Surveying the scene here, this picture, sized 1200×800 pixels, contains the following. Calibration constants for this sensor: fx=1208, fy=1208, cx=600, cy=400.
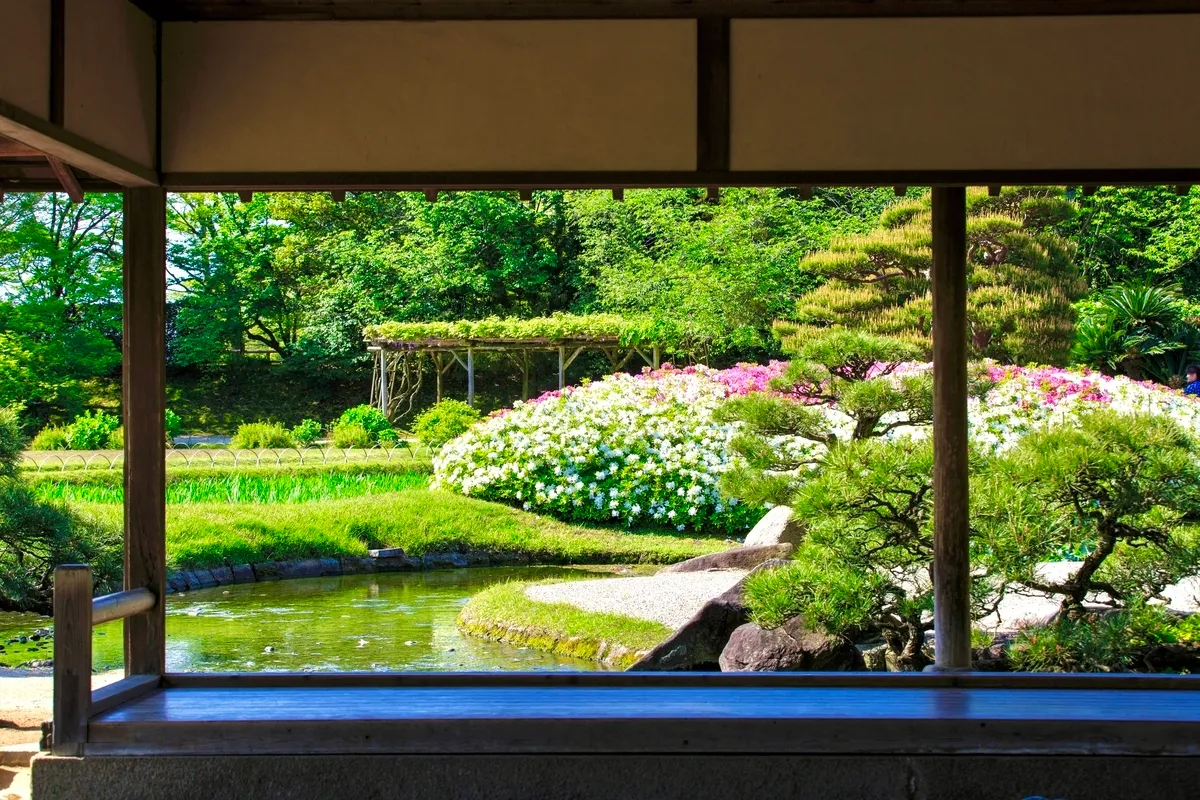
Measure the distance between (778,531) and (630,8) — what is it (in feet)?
17.6

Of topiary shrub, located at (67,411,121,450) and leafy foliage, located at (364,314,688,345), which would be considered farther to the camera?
leafy foliage, located at (364,314,688,345)

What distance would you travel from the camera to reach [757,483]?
246 inches

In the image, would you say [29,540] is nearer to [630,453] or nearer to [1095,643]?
[1095,643]

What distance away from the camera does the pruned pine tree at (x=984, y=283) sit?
11.6 m

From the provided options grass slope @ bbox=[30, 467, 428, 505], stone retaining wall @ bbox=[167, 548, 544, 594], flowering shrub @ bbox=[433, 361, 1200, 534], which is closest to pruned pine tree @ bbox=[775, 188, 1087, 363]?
flowering shrub @ bbox=[433, 361, 1200, 534]

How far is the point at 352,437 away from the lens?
53.9 ft

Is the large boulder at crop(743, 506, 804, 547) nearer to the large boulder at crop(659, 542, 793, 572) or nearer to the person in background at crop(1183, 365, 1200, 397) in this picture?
the large boulder at crop(659, 542, 793, 572)

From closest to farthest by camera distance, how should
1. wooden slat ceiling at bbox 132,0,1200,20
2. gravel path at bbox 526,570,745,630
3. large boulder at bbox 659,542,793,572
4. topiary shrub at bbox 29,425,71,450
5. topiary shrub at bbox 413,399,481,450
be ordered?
wooden slat ceiling at bbox 132,0,1200,20 < gravel path at bbox 526,570,745,630 < large boulder at bbox 659,542,793,572 < topiary shrub at bbox 413,399,481,450 < topiary shrub at bbox 29,425,71,450

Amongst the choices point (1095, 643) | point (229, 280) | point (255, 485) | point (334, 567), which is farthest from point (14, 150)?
point (229, 280)

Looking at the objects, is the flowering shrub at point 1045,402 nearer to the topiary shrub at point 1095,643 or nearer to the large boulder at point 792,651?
the large boulder at point 792,651

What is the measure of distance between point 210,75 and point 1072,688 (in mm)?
3179

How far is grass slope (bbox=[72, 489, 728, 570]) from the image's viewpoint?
957cm

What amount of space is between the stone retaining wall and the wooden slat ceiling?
244 inches

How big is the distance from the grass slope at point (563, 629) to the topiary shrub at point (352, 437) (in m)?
8.92
